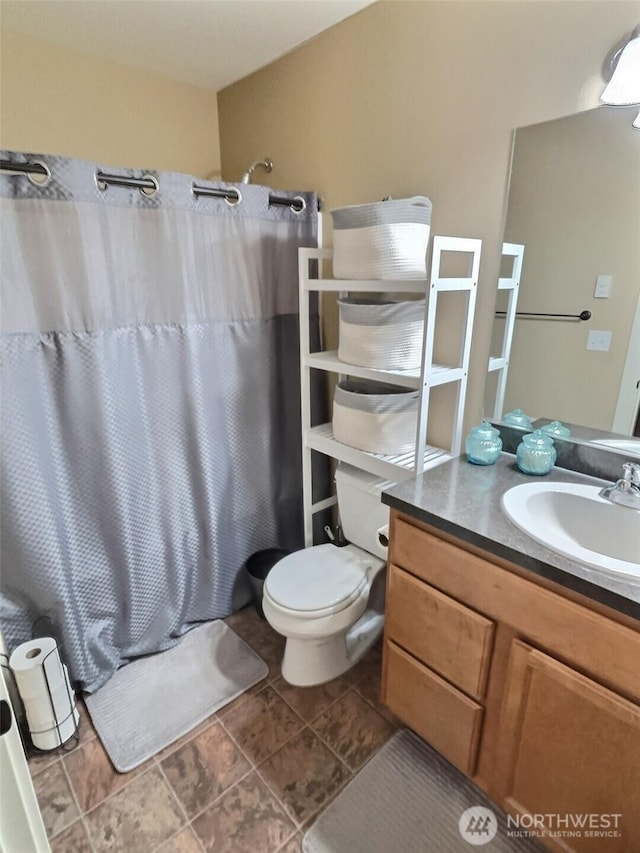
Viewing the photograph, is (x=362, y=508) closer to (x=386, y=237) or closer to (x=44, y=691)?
(x=386, y=237)

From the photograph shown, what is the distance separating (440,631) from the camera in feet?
3.89

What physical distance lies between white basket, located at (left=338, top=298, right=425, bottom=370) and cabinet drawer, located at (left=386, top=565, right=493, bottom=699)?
66cm

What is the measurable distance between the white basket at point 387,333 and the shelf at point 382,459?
1.02 ft

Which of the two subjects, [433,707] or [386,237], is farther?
[386,237]

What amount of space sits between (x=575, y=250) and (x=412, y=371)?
552 mm

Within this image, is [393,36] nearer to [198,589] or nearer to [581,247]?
[581,247]

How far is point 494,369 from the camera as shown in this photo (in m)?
Answer: 1.49

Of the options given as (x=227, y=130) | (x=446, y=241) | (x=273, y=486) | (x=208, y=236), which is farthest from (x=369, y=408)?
(x=227, y=130)

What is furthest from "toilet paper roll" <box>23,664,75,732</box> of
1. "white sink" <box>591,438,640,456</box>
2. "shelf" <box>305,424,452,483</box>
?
"white sink" <box>591,438,640,456</box>

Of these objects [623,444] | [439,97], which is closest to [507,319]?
[623,444]

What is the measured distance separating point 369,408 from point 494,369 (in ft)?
1.38

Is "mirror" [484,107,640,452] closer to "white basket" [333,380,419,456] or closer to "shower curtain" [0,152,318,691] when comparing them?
"white basket" [333,380,419,456]

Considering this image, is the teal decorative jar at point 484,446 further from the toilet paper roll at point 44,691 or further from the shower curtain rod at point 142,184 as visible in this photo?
the toilet paper roll at point 44,691

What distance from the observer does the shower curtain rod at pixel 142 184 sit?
4.14 ft
